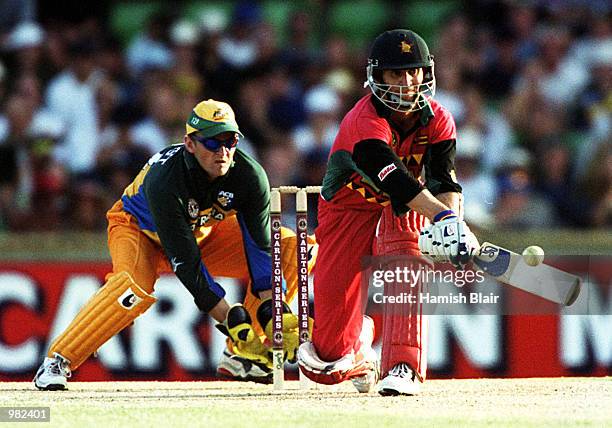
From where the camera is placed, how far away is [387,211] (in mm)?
6246

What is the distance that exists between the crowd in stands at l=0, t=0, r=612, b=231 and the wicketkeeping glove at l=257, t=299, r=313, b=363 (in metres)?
2.84

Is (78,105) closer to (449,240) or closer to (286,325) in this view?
(286,325)

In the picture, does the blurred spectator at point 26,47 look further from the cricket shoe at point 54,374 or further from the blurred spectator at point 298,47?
the cricket shoe at point 54,374

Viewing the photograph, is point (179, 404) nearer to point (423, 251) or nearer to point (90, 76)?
point (423, 251)

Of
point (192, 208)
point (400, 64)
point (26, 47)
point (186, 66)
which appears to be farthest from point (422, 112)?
point (26, 47)

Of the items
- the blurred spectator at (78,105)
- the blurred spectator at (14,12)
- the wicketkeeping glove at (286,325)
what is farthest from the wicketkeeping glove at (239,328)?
the blurred spectator at (14,12)

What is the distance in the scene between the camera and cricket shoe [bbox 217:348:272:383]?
22.9ft

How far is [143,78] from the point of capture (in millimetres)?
10570

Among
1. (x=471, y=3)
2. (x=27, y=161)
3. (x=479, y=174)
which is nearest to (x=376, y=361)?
(x=479, y=174)

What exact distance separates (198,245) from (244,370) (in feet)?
2.37

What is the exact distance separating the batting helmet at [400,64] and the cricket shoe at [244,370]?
174 centimetres

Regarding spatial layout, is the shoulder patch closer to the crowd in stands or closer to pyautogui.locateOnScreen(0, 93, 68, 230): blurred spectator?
the crowd in stands

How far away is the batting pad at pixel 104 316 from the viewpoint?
6.65m

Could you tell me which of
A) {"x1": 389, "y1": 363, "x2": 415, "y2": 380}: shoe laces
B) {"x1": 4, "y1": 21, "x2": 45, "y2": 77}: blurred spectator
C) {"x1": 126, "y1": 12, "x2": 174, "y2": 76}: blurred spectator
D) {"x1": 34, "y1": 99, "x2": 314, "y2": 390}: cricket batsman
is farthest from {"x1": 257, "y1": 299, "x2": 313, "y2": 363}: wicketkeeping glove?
{"x1": 4, "y1": 21, "x2": 45, "y2": 77}: blurred spectator
